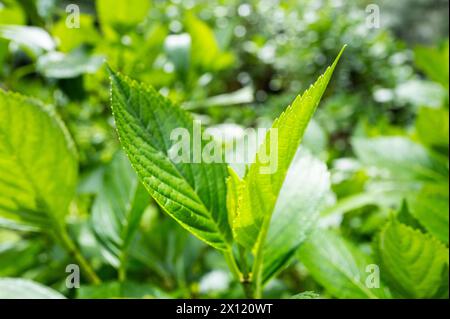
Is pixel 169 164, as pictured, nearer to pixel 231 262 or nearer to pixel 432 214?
pixel 231 262

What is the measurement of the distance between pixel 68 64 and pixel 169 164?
1.83 ft

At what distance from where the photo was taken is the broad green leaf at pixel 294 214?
61 cm

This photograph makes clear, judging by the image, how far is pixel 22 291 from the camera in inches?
23.5

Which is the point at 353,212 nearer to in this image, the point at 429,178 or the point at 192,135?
the point at 429,178

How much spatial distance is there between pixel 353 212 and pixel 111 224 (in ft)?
1.99

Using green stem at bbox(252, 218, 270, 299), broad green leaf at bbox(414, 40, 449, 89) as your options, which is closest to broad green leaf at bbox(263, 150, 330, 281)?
green stem at bbox(252, 218, 270, 299)

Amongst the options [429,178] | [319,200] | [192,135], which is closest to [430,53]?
[429,178]

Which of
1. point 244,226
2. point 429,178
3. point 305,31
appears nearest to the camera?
point 244,226

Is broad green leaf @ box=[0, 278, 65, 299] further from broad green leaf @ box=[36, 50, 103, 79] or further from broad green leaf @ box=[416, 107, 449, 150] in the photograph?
Result: broad green leaf @ box=[416, 107, 449, 150]

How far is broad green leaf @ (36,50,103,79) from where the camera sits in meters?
0.98

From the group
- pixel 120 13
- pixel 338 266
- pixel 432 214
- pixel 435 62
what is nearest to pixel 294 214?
pixel 338 266

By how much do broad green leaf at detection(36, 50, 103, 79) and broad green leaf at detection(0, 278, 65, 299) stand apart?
46 centimetres

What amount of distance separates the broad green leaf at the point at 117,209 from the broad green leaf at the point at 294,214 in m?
0.21

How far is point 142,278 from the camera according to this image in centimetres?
109
